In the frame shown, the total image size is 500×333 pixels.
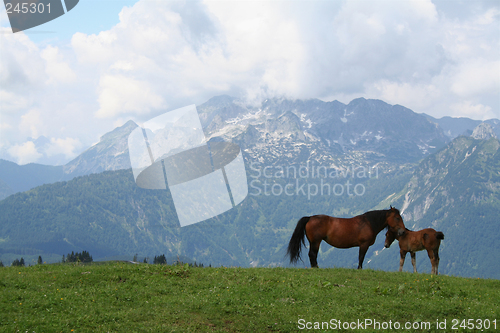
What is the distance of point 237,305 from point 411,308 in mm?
6612

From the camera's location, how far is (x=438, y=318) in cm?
1450

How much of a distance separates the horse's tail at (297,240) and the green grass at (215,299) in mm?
4138

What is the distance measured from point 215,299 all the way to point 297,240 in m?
9.75

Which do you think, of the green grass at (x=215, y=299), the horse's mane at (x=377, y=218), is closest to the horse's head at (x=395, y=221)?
the horse's mane at (x=377, y=218)

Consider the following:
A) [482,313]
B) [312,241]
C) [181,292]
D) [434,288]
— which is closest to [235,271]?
[181,292]

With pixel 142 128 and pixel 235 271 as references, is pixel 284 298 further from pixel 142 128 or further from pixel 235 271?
pixel 142 128

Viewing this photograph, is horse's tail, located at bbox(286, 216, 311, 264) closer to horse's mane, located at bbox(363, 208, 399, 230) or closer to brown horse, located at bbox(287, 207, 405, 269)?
brown horse, located at bbox(287, 207, 405, 269)

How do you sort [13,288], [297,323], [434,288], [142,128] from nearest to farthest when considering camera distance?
[297,323] < [13,288] < [434,288] < [142,128]

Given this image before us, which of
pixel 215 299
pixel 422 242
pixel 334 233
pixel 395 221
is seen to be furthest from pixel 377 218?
pixel 215 299

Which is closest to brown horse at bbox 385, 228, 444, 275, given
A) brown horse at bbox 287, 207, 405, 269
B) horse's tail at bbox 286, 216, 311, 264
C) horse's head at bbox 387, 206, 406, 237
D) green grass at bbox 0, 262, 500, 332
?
horse's head at bbox 387, 206, 406, 237

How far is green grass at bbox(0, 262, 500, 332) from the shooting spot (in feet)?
44.5

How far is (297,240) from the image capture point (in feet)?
80.5

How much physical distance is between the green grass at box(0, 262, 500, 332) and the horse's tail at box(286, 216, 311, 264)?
4138 millimetres

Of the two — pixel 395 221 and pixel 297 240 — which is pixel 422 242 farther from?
pixel 297 240
